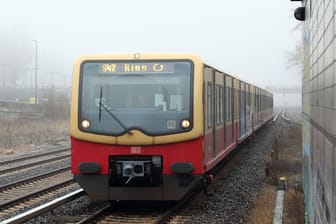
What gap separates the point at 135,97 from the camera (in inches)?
355

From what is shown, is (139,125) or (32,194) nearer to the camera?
(139,125)

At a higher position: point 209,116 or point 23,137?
point 209,116

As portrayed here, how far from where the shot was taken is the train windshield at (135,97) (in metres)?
8.88

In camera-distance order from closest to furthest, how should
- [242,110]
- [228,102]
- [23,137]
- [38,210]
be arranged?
[38,210] → [228,102] → [242,110] → [23,137]

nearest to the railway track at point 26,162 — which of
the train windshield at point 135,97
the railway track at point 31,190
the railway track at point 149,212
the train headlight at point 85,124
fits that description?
the railway track at point 31,190

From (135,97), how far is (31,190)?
384cm

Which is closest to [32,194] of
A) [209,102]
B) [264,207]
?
[209,102]

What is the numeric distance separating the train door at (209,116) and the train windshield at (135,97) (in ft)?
1.76

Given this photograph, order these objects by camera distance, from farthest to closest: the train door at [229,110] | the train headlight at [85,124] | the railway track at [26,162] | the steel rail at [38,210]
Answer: the railway track at [26,162] → the train door at [229,110] → the train headlight at [85,124] → the steel rail at [38,210]

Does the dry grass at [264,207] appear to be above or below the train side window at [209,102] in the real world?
below

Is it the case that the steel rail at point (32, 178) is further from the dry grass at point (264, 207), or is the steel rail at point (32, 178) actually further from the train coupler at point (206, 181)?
the dry grass at point (264, 207)

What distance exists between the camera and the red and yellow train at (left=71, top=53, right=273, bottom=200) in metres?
8.76

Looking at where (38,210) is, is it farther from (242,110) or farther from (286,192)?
(242,110)

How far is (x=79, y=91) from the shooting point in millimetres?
9109
